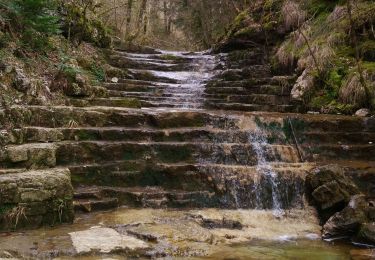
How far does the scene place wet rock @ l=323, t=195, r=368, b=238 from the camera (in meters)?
5.62

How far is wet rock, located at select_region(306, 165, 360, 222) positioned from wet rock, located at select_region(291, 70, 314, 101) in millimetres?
3587

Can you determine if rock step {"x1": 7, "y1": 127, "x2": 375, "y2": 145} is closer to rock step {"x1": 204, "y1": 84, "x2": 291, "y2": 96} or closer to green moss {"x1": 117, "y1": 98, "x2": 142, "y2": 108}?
green moss {"x1": 117, "y1": 98, "x2": 142, "y2": 108}

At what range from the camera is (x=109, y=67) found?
10805 mm

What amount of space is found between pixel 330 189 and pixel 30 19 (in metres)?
6.13

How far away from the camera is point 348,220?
566cm

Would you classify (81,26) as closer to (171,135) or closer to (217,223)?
(171,135)

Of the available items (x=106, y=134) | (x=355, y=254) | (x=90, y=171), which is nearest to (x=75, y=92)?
(x=106, y=134)

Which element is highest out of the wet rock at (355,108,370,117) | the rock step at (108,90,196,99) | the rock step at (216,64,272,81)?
the rock step at (216,64,272,81)

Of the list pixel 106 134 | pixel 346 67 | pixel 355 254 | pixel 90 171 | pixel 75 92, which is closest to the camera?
pixel 355 254

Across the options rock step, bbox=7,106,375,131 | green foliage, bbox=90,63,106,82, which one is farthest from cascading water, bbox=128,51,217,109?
rock step, bbox=7,106,375,131

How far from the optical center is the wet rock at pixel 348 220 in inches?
221

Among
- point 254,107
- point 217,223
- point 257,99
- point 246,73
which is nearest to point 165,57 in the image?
point 246,73

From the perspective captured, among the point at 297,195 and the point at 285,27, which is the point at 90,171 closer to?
the point at 297,195

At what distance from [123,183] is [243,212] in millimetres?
1862
